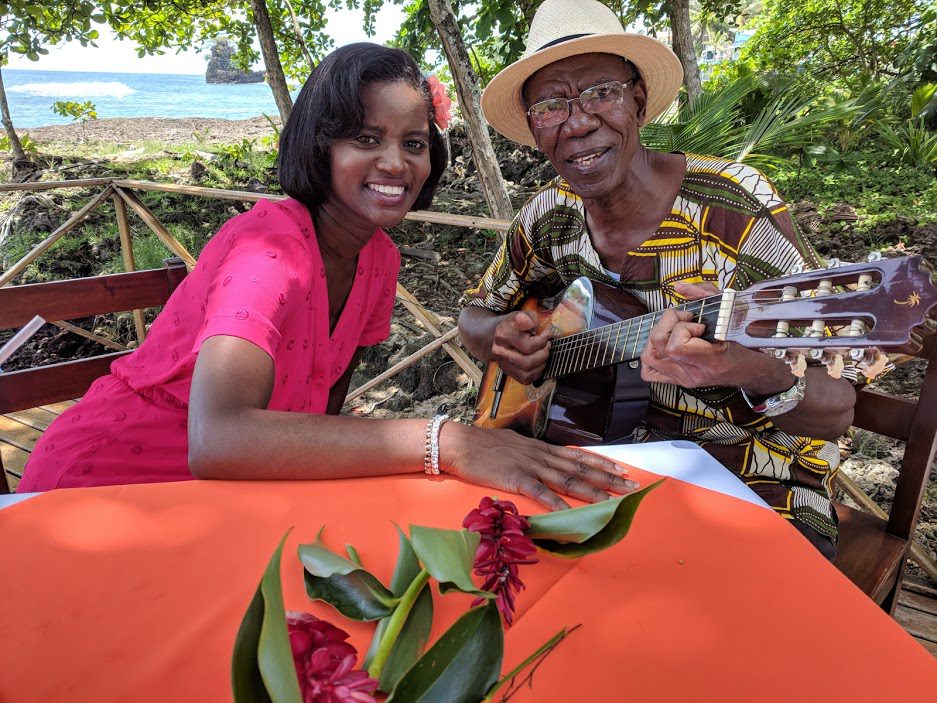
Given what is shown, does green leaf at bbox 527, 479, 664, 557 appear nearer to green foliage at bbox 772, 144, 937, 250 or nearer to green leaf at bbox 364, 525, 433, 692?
green leaf at bbox 364, 525, 433, 692

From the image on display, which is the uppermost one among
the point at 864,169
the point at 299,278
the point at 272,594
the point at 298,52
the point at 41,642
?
the point at 298,52

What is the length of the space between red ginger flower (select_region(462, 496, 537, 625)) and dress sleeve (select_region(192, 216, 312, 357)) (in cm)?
67

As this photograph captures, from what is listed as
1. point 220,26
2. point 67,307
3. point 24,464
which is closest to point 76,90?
point 220,26

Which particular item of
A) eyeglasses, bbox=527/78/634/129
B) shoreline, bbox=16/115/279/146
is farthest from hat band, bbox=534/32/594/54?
shoreline, bbox=16/115/279/146

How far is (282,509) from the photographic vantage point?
1.21 meters

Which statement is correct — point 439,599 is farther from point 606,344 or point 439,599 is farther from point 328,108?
point 328,108

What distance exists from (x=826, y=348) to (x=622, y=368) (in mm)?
790

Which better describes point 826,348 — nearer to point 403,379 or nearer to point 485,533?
point 485,533

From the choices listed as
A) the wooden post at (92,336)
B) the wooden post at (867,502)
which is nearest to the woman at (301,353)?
the wooden post at (867,502)

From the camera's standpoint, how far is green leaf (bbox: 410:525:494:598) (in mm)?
866

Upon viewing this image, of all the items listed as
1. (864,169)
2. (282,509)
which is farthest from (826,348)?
(864,169)

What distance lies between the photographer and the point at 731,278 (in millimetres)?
1808

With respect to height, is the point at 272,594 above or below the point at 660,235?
below

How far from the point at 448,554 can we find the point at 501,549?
14cm
